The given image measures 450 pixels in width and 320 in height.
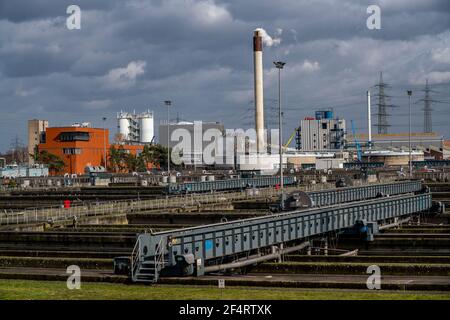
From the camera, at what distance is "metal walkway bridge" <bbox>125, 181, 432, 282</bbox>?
87.7 ft

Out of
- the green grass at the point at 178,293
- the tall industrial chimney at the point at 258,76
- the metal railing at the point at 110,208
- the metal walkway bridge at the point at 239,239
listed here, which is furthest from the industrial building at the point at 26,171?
the green grass at the point at 178,293

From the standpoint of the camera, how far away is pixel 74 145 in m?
156

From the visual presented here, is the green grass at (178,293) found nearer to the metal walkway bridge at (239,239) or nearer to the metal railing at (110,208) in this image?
the metal walkway bridge at (239,239)

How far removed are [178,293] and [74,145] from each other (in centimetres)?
13603

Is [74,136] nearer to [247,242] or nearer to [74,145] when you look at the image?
[74,145]

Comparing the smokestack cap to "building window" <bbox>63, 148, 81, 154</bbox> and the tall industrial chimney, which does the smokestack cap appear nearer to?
the tall industrial chimney

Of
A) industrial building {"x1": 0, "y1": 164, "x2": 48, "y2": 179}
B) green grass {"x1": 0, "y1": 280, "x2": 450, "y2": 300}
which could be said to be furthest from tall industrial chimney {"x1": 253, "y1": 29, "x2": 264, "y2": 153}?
green grass {"x1": 0, "y1": 280, "x2": 450, "y2": 300}

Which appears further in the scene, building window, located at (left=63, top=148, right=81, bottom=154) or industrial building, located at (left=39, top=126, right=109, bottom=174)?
building window, located at (left=63, top=148, right=81, bottom=154)

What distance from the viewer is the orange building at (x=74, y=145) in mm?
155375

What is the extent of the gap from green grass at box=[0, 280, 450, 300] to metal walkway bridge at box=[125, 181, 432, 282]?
1488mm

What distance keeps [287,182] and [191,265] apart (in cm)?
7534

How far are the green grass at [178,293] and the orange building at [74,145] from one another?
132385 mm

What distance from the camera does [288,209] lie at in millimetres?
44719

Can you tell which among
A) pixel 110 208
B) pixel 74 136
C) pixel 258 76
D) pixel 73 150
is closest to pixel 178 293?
pixel 110 208
